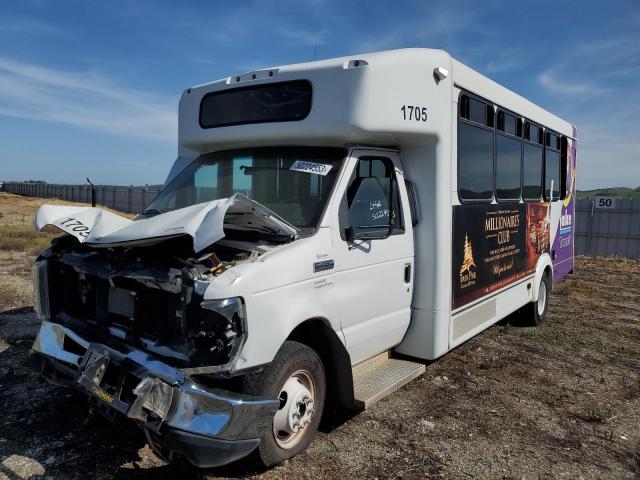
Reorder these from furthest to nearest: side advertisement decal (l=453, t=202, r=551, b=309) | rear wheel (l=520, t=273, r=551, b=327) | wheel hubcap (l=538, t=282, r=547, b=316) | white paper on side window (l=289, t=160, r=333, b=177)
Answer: wheel hubcap (l=538, t=282, r=547, b=316) → rear wheel (l=520, t=273, r=551, b=327) → side advertisement decal (l=453, t=202, r=551, b=309) → white paper on side window (l=289, t=160, r=333, b=177)

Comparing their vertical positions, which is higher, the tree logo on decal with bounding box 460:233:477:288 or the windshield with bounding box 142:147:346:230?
the windshield with bounding box 142:147:346:230

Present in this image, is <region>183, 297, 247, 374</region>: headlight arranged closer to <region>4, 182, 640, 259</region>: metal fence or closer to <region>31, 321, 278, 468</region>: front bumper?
<region>31, 321, 278, 468</region>: front bumper

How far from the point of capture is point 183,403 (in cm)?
298

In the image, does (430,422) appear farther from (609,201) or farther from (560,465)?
(609,201)

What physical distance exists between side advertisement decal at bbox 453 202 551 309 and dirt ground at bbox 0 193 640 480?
0.95 meters

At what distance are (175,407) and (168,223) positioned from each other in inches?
Result: 44.5

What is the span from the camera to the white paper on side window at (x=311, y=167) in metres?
4.20

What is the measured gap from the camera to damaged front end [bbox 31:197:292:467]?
3004mm

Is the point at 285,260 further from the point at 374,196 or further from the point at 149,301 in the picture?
the point at 374,196

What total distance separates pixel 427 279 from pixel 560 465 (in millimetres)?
1834

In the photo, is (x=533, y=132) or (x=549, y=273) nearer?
(x=533, y=132)

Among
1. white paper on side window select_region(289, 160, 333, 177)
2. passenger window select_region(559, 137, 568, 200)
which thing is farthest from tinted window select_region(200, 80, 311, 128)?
passenger window select_region(559, 137, 568, 200)

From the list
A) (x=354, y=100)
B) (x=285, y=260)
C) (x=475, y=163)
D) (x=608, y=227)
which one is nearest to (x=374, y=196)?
(x=354, y=100)

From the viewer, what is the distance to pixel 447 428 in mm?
4465
